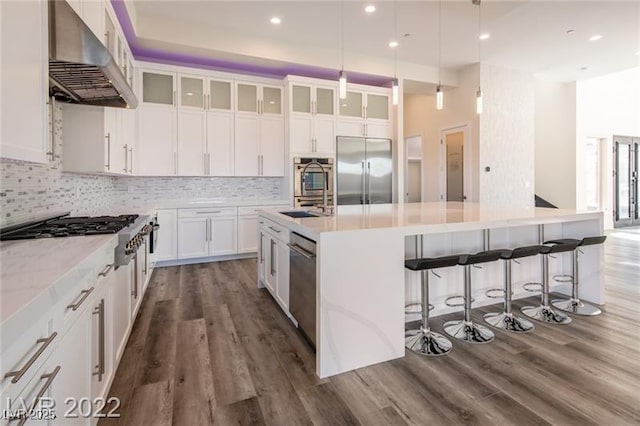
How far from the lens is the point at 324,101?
5.62 m

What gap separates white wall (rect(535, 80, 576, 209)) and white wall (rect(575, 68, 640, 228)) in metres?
0.12

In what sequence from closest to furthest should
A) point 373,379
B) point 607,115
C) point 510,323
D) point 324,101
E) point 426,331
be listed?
point 373,379 → point 426,331 → point 510,323 → point 324,101 → point 607,115

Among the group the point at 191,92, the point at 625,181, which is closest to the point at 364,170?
the point at 191,92

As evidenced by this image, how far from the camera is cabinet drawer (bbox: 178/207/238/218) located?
4811 mm

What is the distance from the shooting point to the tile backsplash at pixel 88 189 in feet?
7.06

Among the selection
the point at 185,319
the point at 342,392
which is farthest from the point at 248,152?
the point at 342,392

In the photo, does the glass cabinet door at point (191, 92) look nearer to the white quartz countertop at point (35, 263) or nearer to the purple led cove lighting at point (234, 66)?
the purple led cove lighting at point (234, 66)

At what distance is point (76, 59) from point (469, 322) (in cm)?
317

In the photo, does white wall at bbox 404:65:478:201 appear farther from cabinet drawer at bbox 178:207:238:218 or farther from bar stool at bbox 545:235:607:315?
cabinet drawer at bbox 178:207:238:218

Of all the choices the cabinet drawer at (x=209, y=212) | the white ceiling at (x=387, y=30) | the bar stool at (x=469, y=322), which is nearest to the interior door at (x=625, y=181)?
the white ceiling at (x=387, y=30)

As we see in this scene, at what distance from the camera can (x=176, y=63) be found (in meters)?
5.20

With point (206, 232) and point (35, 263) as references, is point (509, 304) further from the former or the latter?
point (206, 232)

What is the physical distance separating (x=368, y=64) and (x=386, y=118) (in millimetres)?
975

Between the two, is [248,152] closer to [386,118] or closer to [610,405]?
[386,118]
